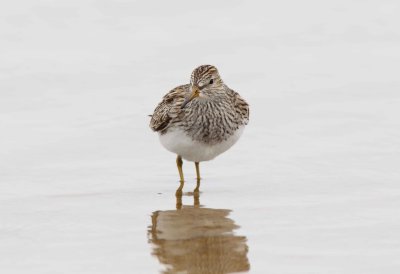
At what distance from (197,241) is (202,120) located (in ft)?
8.17

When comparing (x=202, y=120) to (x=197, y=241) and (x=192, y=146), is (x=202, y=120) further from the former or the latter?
(x=197, y=241)

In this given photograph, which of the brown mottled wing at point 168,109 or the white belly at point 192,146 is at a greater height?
the brown mottled wing at point 168,109

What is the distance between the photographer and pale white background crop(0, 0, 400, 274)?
9.97 m

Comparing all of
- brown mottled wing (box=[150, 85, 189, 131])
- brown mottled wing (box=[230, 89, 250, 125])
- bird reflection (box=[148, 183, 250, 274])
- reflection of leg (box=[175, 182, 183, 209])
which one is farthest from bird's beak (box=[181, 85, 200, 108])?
bird reflection (box=[148, 183, 250, 274])

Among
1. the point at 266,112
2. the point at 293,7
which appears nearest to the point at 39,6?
the point at 293,7

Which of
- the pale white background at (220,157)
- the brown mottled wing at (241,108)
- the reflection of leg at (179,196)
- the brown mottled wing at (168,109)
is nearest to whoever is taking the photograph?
the pale white background at (220,157)

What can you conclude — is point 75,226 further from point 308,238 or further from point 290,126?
point 290,126

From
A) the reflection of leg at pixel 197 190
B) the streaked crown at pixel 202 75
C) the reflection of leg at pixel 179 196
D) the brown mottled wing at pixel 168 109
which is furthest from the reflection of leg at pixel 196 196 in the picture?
the streaked crown at pixel 202 75

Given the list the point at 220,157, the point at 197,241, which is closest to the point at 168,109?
the point at 220,157

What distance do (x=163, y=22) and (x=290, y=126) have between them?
200 inches

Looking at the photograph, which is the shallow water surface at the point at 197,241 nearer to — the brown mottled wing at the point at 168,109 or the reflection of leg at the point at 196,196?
the reflection of leg at the point at 196,196

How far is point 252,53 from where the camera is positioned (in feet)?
56.5

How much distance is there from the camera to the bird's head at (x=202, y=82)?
12031 millimetres

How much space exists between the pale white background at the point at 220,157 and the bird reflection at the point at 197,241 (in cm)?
15
